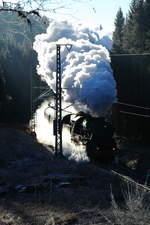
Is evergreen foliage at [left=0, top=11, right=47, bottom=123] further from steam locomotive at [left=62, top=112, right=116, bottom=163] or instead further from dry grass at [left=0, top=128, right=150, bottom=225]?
dry grass at [left=0, top=128, right=150, bottom=225]

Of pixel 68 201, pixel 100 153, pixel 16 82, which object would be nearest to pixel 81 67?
pixel 100 153

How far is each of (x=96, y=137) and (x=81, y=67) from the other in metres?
5.10

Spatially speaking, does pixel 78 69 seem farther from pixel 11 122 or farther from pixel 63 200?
pixel 11 122

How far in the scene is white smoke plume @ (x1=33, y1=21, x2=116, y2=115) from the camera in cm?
2684

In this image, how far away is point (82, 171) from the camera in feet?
63.8

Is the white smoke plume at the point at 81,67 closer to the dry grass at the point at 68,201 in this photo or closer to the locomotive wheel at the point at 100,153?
the locomotive wheel at the point at 100,153

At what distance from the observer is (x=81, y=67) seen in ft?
92.1

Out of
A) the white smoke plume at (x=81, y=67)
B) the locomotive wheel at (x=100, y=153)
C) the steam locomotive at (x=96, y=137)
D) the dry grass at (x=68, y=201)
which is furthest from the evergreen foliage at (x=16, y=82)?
the dry grass at (x=68, y=201)

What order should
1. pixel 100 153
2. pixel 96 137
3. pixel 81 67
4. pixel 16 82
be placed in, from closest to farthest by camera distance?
pixel 96 137, pixel 100 153, pixel 81 67, pixel 16 82

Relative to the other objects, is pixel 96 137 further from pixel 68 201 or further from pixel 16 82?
pixel 16 82

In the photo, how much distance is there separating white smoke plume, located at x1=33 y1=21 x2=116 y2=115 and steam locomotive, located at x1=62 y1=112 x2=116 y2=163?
141 cm

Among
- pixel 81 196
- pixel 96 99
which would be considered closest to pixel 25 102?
pixel 96 99

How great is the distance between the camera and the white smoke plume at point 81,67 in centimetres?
2684

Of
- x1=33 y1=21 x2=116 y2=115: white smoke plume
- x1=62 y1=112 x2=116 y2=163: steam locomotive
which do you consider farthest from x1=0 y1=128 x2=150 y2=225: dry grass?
x1=33 y1=21 x2=116 y2=115: white smoke plume
